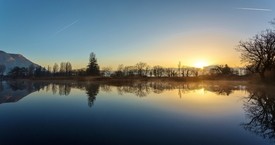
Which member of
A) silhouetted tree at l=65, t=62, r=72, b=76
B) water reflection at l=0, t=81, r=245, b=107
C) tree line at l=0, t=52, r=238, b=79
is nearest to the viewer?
water reflection at l=0, t=81, r=245, b=107

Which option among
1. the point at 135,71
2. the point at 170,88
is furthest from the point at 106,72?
the point at 170,88

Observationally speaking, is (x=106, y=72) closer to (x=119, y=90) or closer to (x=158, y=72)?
(x=158, y=72)

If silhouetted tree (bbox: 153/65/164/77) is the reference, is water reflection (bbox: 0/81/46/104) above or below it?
below

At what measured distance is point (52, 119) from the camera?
12352 mm

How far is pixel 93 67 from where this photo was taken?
9269 cm

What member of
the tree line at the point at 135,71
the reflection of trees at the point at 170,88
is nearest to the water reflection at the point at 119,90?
the reflection of trees at the point at 170,88

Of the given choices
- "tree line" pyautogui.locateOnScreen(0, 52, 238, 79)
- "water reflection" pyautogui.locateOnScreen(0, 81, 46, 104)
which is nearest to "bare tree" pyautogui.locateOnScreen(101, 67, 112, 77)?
"tree line" pyautogui.locateOnScreen(0, 52, 238, 79)

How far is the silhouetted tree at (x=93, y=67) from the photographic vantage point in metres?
91.5

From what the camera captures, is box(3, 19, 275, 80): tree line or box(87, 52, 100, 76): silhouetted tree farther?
box(87, 52, 100, 76): silhouetted tree

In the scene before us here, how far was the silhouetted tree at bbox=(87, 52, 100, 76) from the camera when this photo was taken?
91.5m

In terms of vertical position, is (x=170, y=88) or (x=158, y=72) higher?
(x=158, y=72)

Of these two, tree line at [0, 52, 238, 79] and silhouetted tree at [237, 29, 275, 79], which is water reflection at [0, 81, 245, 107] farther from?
tree line at [0, 52, 238, 79]

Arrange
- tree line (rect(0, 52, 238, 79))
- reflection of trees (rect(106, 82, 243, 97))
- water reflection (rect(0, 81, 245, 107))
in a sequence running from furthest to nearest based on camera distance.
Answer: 1. tree line (rect(0, 52, 238, 79))
2. reflection of trees (rect(106, 82, 243, 97))
3. water reflection (rect(0, 81, 245, 107))

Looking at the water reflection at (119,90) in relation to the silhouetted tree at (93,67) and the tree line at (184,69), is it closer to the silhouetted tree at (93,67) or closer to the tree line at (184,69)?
the tree line at (184,69)
